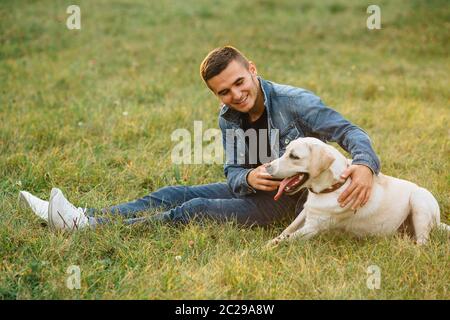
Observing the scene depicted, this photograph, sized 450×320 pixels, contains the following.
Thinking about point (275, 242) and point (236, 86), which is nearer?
point (275, 242)

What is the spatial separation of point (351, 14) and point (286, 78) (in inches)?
201

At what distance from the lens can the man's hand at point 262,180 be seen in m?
3.18

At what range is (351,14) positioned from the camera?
11672 mm

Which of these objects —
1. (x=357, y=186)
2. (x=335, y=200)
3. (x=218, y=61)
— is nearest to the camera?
(x=357, y=186)

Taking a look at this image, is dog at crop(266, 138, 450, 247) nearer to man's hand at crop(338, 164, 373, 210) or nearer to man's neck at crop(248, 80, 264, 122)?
man's hand at crop(338, 164, 373, 210)

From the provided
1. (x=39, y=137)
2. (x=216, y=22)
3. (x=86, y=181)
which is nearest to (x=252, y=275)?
(x=86, y=181)

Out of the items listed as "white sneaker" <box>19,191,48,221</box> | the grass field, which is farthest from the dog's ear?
"white sneaker" <box>19,191,48,221</box>

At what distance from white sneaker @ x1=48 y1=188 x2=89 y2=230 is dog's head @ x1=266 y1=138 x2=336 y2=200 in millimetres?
1262

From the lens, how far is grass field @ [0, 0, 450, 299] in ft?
9.13

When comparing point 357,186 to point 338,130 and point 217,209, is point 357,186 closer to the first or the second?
point 338,130

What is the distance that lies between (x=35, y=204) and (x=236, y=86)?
1564mm

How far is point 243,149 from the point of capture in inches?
146

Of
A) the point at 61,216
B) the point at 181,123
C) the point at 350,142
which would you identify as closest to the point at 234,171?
the point at 350,142

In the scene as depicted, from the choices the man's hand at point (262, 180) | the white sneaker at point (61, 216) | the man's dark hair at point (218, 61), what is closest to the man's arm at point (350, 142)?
the man's hand at point (262, 180)
